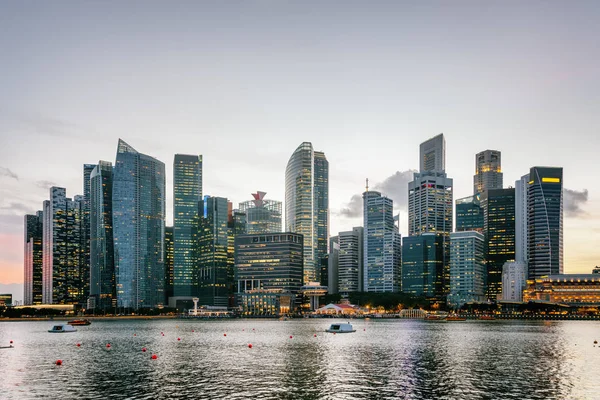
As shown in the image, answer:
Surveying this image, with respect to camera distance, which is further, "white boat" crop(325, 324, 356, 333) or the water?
"white boat" crop(325, 324, 356, 333)

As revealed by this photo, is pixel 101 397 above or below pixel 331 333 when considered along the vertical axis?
above

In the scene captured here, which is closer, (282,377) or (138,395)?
(138,395)

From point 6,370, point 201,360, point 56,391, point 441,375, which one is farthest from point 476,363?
point 6,370

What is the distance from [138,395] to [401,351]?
58038 millimetres

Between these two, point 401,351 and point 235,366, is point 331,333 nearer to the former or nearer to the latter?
point 401,351

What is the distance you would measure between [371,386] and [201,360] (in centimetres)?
3441

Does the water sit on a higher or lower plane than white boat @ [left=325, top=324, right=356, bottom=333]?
higher

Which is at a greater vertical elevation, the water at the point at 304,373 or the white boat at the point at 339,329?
the water at the point at 304,373

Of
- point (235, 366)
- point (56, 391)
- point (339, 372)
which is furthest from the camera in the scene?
point (235, 366)

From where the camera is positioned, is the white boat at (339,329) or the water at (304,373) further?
the white boat at (339,329)

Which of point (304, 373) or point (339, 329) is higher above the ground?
point (304, 373)

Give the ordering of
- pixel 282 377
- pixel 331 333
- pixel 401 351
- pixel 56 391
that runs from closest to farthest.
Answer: pixel 56 391 < pixel 282 377 < pixel 401 351 < pixel 331 333

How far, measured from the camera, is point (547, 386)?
63344 mm

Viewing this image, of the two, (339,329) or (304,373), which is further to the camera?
(339,329)
